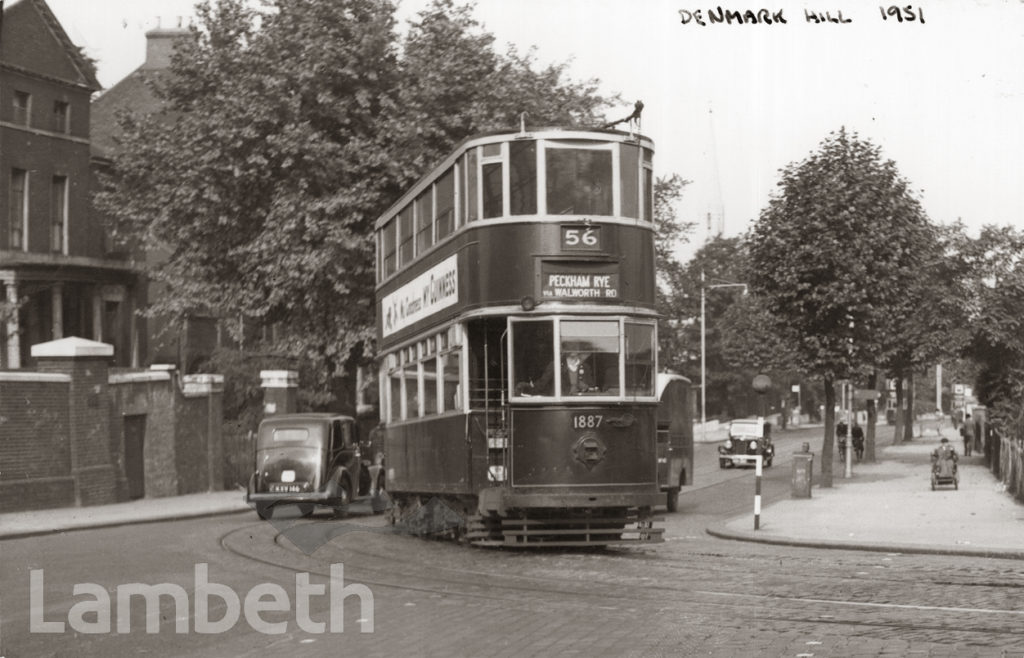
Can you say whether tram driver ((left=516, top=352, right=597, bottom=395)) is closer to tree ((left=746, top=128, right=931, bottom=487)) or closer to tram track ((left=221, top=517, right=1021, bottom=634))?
tram track ((left=221, top=517, right=1021, bottom=634))

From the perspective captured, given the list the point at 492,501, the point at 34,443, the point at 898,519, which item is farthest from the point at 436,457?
the point at 34,443

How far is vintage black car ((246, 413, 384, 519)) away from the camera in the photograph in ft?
92.4

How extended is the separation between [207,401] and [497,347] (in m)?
21.5

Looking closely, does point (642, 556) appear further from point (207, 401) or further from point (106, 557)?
point (207, 401)

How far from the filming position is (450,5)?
37438 millimetres

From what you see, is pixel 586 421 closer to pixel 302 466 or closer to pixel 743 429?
pixel 302 466

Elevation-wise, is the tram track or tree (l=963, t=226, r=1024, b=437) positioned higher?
tree (l=963, t=226, r=1024, b=437)

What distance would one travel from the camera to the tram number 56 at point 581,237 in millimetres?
17094

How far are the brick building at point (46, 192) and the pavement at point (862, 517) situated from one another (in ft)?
33.5

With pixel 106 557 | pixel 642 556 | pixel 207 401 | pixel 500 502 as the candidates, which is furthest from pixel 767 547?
pixel 207 401

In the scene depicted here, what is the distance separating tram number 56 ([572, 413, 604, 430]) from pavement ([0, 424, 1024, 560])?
472cm

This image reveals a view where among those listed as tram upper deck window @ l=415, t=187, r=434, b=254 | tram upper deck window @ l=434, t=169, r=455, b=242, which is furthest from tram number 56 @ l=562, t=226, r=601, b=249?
tram upper deck window @ l=415, t=187, r=434, b=254

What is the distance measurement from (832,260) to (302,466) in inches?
577

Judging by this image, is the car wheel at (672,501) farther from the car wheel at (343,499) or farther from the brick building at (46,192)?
the brick building at (46,192)
